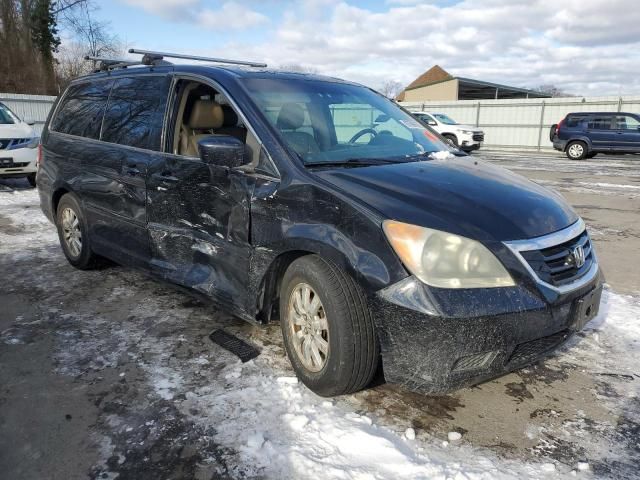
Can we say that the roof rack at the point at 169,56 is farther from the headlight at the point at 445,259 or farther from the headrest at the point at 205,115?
the headlight at the point at 445,259

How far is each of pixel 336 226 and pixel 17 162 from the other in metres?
8.92

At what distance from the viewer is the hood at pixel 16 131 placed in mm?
9547

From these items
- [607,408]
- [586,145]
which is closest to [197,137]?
[607,408]

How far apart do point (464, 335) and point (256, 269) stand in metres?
1.25

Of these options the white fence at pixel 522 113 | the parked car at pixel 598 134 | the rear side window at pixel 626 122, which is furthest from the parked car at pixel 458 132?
the white fence at pixel 522 113

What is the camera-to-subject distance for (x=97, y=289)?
4547 millimetres

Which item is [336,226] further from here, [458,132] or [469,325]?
[458,132]

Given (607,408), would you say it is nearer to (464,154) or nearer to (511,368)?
(511,368)

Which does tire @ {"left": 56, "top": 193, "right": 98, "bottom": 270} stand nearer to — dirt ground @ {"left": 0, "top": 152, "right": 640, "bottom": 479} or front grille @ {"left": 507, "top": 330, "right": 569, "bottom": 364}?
dirt ground @ {"left": 0, "top": 152, "right": 640, "bottom": 479}

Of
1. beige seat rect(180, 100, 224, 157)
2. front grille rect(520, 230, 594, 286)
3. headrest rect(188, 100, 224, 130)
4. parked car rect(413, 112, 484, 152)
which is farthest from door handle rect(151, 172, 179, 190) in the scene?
parked car rect(413, 112, 484, 152)

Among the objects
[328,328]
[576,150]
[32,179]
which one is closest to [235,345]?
[328,328]

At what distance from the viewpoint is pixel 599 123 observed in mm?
19656

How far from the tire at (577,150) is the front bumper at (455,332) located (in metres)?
19.5

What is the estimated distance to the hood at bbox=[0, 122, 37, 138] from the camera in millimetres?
9547
